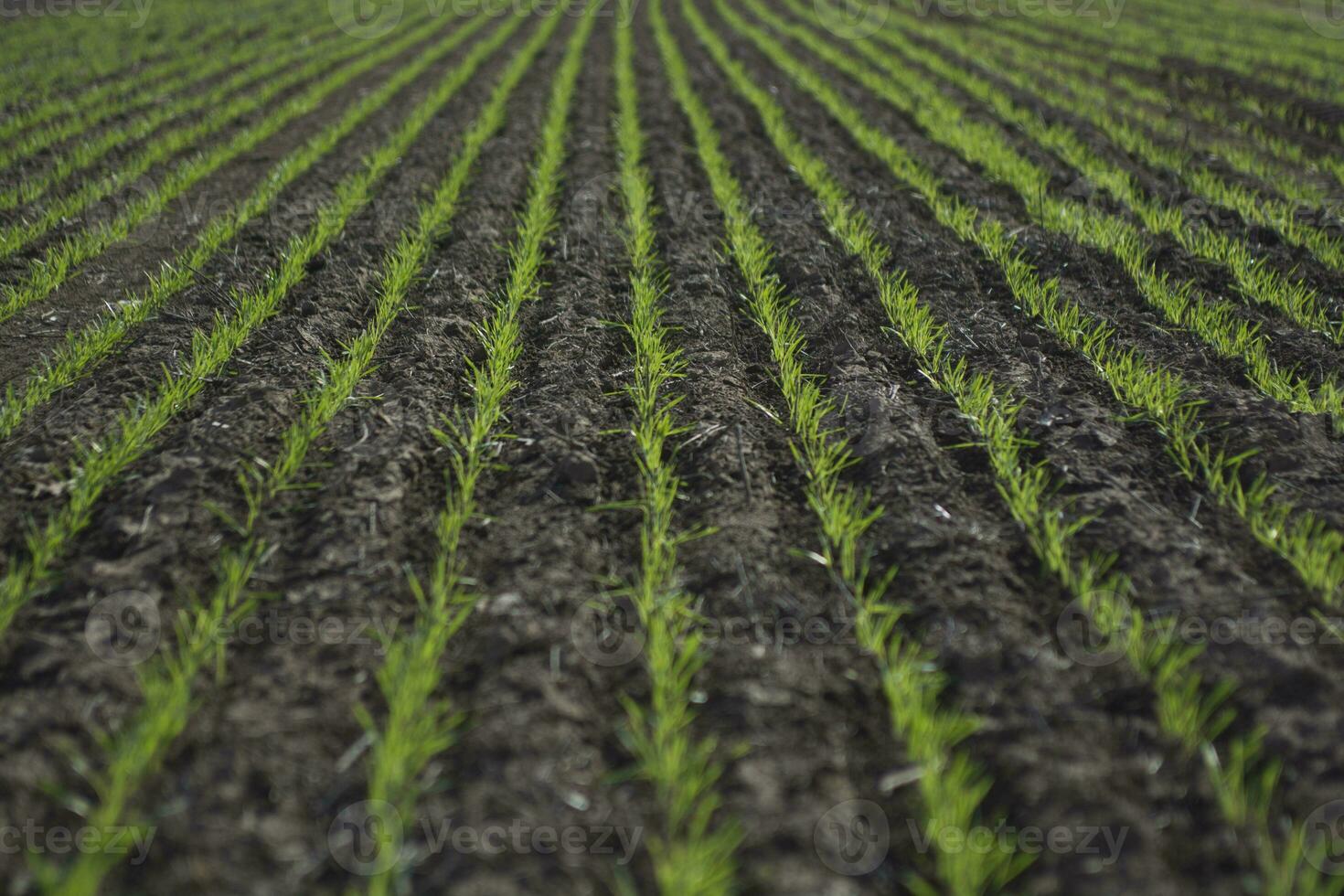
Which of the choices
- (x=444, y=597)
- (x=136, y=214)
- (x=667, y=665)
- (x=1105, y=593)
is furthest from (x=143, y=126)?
(x=1105, y=593)

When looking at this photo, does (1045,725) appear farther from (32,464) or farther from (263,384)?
(32,464)

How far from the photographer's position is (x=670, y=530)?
245 centimetres

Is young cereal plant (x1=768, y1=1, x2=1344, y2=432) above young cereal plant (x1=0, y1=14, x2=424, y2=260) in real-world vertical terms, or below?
below

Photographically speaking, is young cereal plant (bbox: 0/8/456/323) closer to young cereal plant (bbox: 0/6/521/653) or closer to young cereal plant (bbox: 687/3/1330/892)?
young cereal plant (bbox: 0/6/521/653)

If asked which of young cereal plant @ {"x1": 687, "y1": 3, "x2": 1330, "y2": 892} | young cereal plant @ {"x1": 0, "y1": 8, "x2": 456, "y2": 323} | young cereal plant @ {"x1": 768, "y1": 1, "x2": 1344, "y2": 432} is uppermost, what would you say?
young cereal plant @ {"x1": 0, "y1": 8, "x2": 456, "y2": 323}

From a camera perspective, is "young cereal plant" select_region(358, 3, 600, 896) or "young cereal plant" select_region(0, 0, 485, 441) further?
"young cereal plant" select_region(0, 0, 485, 441)

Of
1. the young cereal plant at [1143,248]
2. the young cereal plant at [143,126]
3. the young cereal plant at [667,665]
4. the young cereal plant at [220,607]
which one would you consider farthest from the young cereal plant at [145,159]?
the young cereal plant at [1143,248]

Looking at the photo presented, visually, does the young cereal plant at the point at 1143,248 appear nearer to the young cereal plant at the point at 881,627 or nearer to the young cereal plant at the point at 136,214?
the young cereal plant at the point at 881,627

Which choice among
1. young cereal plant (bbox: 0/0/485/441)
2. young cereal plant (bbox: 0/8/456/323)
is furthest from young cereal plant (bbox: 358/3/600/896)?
young cereal plant (bbox: 0/8/456/323)

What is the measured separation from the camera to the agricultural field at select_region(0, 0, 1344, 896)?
161 cm

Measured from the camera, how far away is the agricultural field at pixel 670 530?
161 cm

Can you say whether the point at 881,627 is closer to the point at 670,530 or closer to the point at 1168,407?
the point at 670,530

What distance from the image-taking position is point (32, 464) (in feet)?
8.45

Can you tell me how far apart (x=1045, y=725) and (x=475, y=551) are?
1.52 m
